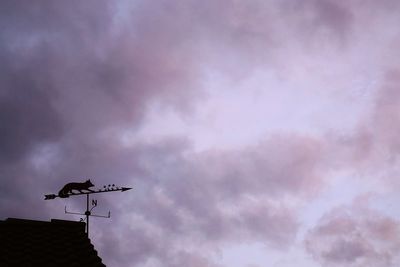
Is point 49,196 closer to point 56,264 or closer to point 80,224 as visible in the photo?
point 80,224

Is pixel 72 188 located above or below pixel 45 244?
above

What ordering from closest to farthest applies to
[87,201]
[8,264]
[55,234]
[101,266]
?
[8,264] → [101,266] → [55,234] → [87,201]

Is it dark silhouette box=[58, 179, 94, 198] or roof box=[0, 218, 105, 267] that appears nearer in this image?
roof box=[0, 218, 105, 267]

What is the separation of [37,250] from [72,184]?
20.5 ft

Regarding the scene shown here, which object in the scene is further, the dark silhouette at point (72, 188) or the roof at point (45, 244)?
the dark silhouette at point (72, 188)

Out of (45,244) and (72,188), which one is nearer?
(45,244)

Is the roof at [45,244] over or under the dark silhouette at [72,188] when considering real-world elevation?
under

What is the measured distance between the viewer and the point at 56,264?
13828mm

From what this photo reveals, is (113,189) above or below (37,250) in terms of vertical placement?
above

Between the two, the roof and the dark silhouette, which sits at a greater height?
the dark silhouette

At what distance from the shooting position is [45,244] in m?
15.2

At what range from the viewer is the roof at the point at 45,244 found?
14.0 meters

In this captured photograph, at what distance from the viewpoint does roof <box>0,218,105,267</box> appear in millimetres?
13969

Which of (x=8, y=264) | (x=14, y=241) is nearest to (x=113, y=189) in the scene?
(x=14, y=241)
